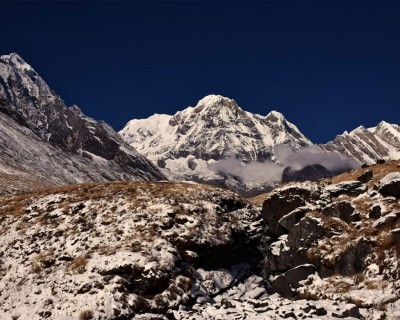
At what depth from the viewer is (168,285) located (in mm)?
32062

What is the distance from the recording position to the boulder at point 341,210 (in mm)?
37031

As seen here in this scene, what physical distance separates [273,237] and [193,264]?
8612 millimetres

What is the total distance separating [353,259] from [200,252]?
39.3 ft

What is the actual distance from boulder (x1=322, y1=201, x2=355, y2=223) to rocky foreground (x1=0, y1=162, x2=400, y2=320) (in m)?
0.10

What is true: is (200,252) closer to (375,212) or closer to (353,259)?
(353,259)

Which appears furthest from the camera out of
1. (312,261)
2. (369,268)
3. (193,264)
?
(193,264)

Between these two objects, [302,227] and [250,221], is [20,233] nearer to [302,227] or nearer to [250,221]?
[250,221]

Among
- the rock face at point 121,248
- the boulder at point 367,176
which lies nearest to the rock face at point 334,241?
the rock face at point 121,248

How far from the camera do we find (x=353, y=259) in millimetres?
31875

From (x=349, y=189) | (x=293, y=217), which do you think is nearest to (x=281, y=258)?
(x=293, y=217)

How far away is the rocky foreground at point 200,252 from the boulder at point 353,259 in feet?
0.23

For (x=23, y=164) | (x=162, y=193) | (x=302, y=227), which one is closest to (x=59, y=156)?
(x=23, y=164)

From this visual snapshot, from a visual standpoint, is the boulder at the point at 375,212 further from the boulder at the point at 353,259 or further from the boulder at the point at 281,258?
the boulder at the point at 281,258

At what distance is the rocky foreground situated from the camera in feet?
94.9
